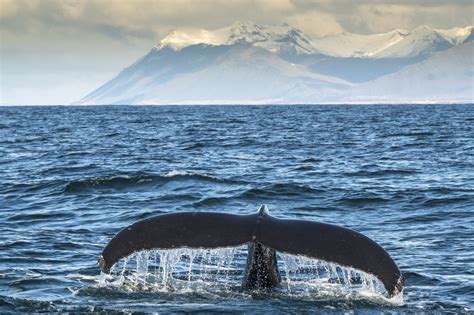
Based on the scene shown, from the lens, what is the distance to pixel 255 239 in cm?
731

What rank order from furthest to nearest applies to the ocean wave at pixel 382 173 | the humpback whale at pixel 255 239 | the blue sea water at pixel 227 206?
1. the ocean wave at pixel 382 173
2. the blue sea water at pixel 227 206
3. the humpback whale at pixel 255 239

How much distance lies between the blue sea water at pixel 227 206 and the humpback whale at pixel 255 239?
1004 mm

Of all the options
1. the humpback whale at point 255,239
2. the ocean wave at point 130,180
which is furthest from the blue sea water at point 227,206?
the humpback whale at point 255,239

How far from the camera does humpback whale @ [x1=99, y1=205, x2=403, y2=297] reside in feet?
22.8

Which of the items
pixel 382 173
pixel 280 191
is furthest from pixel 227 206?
pixel 382 173

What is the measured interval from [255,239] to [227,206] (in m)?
9.82

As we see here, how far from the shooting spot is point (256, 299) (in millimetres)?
8258

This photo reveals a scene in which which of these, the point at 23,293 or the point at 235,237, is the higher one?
the point at 235,237

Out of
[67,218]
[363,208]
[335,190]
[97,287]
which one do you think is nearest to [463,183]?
[335,190]

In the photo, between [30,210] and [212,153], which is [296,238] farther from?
[212,153]

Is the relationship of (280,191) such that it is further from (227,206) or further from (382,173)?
(382,173)

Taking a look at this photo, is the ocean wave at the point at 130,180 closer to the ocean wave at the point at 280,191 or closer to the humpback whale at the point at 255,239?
the ocean wave at the point at 280,191

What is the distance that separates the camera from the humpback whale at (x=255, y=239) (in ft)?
22.8

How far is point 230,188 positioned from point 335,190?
245 cm
